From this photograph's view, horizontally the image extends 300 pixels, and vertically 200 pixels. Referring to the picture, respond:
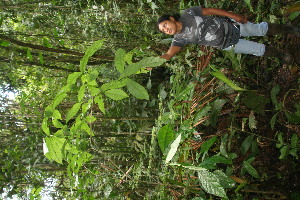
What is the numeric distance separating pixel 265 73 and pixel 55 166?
9.19 feet

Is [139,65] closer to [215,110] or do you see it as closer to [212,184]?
[212,184]

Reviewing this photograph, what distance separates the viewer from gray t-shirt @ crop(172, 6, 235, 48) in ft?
8.07

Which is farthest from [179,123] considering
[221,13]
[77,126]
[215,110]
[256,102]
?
[77,126]

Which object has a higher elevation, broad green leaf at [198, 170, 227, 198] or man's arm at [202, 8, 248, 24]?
man's arm at [202, 8, 248, 24]

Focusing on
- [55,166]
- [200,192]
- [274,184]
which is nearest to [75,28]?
[55,166]

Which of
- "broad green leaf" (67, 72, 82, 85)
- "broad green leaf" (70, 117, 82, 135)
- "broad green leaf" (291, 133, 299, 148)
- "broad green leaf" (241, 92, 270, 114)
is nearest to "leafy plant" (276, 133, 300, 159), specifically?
"broad green leaf" (291, 133, 299, 148)

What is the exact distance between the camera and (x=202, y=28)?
2475mm

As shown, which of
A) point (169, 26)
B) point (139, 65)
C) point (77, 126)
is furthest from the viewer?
point (169, 26)

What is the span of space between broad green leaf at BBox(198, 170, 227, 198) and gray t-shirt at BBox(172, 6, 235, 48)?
142 cm

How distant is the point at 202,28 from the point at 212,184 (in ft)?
4.99

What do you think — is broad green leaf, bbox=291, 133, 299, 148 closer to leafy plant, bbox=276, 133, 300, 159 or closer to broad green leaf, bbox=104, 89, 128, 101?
leafy plant, bbox=276, 133, 300, 159

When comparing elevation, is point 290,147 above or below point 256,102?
below

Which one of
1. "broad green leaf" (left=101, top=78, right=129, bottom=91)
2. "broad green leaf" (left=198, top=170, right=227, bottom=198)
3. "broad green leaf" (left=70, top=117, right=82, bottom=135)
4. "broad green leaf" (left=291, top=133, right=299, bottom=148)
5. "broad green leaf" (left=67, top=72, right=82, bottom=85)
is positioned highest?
"broad green leaf" (left=67, top=72, right=82, bottom=85)

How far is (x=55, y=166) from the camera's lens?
11.3ft
